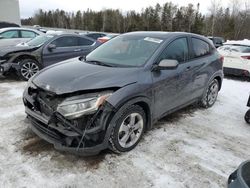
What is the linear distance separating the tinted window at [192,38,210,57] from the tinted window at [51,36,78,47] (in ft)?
14.7

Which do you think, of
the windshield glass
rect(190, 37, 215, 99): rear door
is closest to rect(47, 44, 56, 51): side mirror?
rect(190, 37, 215, 99): rear door

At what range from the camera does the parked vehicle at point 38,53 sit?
23.0ft

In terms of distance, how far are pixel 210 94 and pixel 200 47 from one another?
44.8 inches

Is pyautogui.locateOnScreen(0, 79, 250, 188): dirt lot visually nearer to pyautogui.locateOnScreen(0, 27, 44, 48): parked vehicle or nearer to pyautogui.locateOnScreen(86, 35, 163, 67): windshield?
pyautogui.locateOnScreen(86, 35, 163, 67): windshield

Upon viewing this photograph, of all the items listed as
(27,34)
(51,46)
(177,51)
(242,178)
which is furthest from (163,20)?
(242,178)

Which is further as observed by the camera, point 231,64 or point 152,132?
point 231,64

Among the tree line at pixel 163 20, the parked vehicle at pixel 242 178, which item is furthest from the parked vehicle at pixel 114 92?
the tree line at pixel 163 20

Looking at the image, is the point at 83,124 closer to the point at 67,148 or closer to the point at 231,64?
the point at 67,148

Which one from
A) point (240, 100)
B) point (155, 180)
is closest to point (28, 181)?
point (155, 180)

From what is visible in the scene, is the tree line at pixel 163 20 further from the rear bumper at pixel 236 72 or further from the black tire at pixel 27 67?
the black tire at pixel 27 67

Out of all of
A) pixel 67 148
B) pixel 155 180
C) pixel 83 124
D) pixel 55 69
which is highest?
pixel 55 69

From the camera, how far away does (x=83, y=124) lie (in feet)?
9.53

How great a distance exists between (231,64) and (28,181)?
8028mm

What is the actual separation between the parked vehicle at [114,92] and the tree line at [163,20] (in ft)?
119
